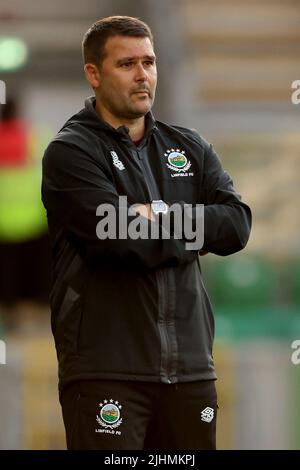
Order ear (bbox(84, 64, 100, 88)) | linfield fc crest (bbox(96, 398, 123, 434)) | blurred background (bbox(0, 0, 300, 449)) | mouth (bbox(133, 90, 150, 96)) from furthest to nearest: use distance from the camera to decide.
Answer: blurred background (bbox(0, 0, 300, 449))
ear (bbox(84, 64, 100, 88))
mouth (bbox(133, 90, 150, 96))
linfield fc crest (bbox(96, 398, 123, 434))

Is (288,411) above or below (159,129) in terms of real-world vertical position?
below

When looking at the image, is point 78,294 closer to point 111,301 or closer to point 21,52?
point 111,301

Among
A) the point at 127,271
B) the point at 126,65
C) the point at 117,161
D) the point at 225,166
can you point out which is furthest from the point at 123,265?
the point at 225,166

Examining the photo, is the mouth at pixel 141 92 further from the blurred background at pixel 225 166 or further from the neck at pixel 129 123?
the blurred background at pixel 225 166

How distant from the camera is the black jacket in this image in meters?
3.15

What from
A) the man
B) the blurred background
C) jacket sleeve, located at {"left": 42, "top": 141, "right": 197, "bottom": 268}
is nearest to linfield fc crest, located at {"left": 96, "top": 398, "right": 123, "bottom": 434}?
the man

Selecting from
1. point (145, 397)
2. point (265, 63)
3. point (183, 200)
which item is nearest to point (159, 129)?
point (183, 200)

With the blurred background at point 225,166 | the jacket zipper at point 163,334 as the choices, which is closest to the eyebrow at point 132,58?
the jacket zipper at point 163,334

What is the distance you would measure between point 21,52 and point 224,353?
499cm

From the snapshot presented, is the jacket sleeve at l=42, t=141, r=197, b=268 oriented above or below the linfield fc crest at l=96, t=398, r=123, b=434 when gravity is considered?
above

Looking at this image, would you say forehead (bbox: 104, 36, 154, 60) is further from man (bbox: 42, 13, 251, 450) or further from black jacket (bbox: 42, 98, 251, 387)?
black jacket (bbox: 42, 98, 251, 387)

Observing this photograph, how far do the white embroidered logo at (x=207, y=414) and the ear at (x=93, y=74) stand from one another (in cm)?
93

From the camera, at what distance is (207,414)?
10.6 ft

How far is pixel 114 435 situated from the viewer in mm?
3148
